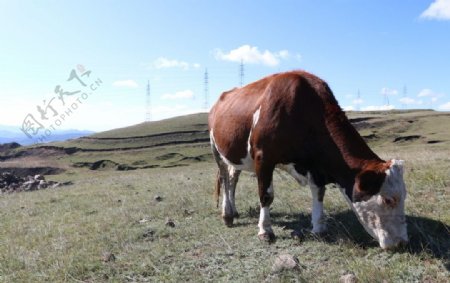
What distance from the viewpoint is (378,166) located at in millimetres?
5996

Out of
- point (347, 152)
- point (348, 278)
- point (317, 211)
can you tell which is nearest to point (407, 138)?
point (317, 211)

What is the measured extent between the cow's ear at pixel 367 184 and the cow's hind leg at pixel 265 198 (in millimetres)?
1688

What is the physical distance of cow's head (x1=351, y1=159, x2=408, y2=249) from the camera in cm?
583

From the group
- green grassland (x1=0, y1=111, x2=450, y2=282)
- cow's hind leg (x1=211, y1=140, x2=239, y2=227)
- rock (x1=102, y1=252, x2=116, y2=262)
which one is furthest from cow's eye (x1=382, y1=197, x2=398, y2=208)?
rock (x1=102, y1=252, x2=116, y2=262)

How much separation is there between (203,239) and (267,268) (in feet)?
7.08

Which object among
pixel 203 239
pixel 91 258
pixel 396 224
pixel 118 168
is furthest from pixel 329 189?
pixel 118 168

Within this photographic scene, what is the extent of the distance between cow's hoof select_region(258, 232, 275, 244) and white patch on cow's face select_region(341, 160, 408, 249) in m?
1.80

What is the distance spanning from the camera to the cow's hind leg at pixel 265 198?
7500 millimetres

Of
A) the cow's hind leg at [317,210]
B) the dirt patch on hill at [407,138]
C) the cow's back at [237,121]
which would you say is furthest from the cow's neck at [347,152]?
the dirt patch on hill at [407,138]

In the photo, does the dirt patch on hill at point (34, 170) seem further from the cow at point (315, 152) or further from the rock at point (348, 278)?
the rock at point (348, 278)

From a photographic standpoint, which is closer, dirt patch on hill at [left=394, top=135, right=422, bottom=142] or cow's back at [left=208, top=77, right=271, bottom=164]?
cow's back at [left=208, top=77, right=271, bottom=164]

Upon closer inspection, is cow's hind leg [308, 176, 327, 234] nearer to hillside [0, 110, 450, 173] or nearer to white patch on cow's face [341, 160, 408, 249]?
white patch on cow's face [341, 160, 408, 249]

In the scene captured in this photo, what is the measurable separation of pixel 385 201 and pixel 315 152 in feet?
4.59

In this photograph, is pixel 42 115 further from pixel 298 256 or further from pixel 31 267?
pixel 298 256
